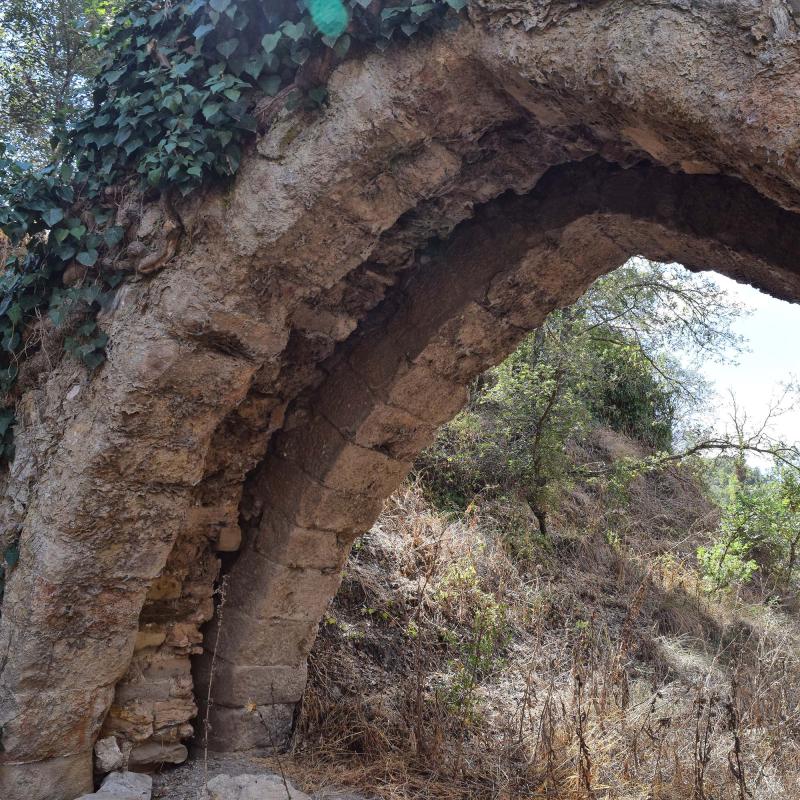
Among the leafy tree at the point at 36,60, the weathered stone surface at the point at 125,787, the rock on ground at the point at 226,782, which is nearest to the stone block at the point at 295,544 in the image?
the rock on ground at the point at 226,782

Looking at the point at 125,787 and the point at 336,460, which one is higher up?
the point at 336,460

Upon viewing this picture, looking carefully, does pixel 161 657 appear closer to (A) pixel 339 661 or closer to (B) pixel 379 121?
(A) pixel 339 661

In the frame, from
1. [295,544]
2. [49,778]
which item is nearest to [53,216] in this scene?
[295,544]

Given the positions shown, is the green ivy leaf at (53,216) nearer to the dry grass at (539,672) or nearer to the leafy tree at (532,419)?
the dry grass at (539,672)

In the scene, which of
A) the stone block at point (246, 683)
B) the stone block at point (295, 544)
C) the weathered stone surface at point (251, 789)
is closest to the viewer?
the weathered stone surface at point (251, 789)

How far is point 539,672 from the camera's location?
539cm

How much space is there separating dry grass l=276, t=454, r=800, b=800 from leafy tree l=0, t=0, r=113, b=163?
15.3 feet

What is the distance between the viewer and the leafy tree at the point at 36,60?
678 centimetres

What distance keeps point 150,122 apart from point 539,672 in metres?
4.26

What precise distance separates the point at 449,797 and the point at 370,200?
8.64 ft

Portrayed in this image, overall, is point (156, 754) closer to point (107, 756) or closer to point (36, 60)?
point (107, 756)

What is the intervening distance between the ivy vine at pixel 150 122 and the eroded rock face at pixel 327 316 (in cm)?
11

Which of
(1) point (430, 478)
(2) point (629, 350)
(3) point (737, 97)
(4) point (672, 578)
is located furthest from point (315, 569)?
(2) point (629, 350)

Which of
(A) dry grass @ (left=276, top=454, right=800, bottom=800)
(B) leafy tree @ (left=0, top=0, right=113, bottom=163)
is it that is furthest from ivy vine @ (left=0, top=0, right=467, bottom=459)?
(B) leafy tree @ (left=0, top=0, right=113, bottom=163)
